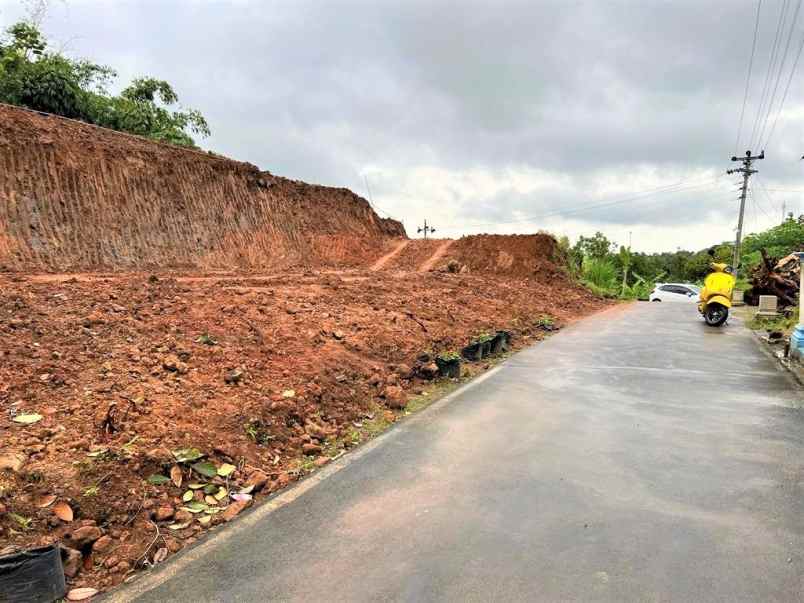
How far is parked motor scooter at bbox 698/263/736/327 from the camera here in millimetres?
14430

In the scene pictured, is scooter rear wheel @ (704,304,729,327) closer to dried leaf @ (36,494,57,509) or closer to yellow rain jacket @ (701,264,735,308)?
yellow rain jacket @ (701,264,735,308)

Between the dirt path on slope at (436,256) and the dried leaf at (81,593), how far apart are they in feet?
71.1

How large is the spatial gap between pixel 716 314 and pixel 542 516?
13472 millimetres

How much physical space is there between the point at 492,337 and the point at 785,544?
22.9ft

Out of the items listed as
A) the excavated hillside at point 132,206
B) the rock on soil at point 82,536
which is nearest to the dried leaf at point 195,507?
the rock on soil at point 82,536

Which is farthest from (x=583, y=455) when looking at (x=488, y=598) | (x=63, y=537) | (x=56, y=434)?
(x=56, y=434)

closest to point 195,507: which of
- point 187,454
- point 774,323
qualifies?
point 187,454

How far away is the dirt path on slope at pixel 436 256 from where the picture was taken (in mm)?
25020

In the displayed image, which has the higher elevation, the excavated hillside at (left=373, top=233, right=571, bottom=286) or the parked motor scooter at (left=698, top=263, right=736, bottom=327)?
the excavated hillside at (left=373, top=233, right=571, bottom=286)

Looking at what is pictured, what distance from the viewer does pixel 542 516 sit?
12.2ft

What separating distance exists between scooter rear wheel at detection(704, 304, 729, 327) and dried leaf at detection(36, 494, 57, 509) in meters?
15.5

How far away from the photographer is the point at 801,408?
6363 millimetres

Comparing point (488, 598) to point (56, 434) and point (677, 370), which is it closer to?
point (56, 434)

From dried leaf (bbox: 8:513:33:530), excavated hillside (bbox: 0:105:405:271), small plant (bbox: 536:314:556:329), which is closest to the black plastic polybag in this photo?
dried leaf (bbox: 8:513:33:530)
